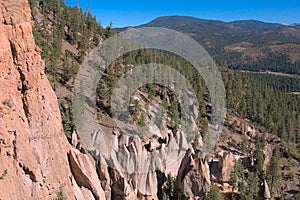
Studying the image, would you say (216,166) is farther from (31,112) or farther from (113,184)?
(31,112)

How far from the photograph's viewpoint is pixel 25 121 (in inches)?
671

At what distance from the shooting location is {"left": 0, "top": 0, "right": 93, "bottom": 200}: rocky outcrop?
618 inches

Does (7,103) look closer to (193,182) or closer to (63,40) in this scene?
(193,182)

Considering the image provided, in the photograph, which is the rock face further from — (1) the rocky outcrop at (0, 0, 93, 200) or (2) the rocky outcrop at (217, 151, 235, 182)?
(2) the rocky outcrop at (217, 151, 235, 182)

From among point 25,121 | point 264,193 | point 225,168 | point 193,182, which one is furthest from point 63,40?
point 25,121

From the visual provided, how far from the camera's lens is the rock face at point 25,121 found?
1570cm

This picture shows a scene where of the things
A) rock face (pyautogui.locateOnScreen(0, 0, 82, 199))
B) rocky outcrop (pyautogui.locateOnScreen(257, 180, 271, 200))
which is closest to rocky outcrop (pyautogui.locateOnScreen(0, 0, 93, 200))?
rock face (pyautogui.locateOnScreen(0, 0, 82, 199))

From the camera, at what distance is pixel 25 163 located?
16.5m

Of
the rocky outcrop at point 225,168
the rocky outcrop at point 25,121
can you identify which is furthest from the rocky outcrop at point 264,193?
the rocky outcrop at point 25,121

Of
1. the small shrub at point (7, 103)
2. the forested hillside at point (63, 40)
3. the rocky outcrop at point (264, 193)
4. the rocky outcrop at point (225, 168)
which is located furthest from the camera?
the forested hillside at point (63, 40)

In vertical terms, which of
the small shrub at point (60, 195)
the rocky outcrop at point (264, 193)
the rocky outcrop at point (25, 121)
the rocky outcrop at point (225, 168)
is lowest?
the rocky outcrop at point (264, 193)

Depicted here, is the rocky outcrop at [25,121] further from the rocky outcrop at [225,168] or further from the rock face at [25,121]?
the rocky outcrop at [225,168]

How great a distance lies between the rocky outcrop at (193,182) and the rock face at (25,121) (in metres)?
12.0

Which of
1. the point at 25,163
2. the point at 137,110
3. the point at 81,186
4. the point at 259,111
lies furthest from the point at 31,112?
the point at 259,111
